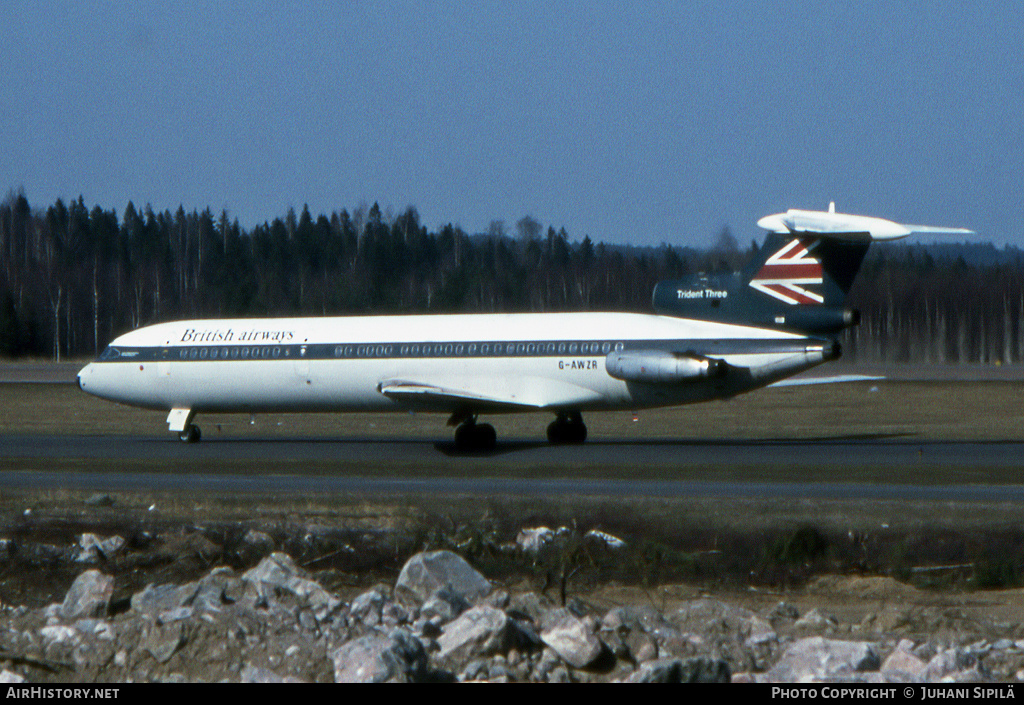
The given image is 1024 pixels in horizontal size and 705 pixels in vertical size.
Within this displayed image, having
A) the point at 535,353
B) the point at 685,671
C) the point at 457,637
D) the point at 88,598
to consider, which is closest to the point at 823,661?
the point at 685,671

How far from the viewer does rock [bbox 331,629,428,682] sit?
30.1 feet

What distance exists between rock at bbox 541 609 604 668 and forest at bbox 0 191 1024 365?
203 ft

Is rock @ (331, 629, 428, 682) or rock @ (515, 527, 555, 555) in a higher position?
rock @ (331, 629, 428, 682)

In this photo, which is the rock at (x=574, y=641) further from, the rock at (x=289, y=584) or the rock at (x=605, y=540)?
the rock at (x=605, y=540)

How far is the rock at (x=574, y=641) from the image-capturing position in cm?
998

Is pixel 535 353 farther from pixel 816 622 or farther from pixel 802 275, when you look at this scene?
pixel 816 622

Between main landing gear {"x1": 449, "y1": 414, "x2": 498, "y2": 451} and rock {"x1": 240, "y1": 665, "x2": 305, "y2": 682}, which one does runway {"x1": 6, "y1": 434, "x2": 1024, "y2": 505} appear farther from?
rock {"x1": 240, "y1": 665, "x2": 305, "y2": 682}

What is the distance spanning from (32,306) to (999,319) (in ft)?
258

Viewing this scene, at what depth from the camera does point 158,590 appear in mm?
11852

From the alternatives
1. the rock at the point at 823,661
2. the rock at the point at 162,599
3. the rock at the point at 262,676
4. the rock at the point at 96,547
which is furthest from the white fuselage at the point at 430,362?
the rock at the point at 262,676

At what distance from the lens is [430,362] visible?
30.2m

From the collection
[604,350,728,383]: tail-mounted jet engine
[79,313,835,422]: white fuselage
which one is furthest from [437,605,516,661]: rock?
[79,313,835,422]: white fuselage
